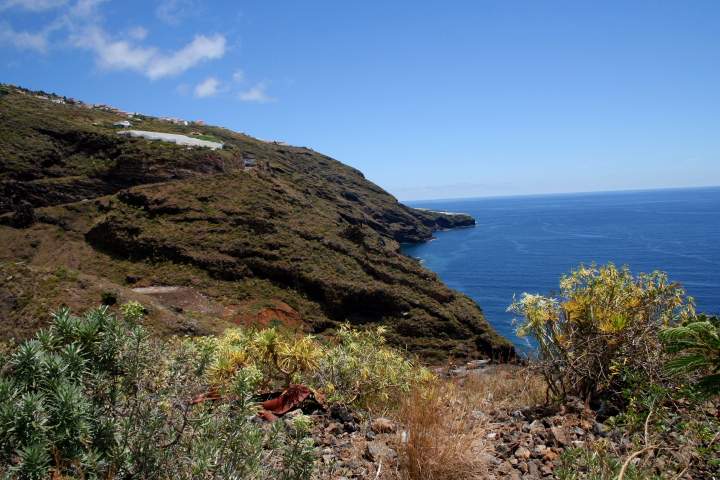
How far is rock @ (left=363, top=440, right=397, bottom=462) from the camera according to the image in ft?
10.3

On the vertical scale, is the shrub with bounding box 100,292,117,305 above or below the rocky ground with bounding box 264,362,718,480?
below

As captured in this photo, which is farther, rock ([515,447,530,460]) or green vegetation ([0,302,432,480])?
rock ([515,447,530,460])

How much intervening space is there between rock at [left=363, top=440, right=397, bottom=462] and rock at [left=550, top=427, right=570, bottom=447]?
1.27 m

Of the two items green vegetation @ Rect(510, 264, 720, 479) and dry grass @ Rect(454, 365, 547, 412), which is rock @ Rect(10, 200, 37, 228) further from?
green vegetation @ Rect(510, 264, 720, 479)

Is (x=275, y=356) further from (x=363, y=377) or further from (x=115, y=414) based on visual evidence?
(x=115, y=414)

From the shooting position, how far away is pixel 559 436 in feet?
11.2

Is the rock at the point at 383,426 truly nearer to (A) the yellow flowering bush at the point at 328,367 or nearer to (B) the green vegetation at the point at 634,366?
(A) the yellow flowering bush at the point at 328,367

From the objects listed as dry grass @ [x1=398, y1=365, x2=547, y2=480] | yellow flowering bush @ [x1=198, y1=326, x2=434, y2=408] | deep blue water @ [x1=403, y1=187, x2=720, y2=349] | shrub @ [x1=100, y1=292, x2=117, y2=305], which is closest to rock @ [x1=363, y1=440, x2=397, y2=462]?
dry grass @ [x1=398, y1=365, x2=547, y2=480]

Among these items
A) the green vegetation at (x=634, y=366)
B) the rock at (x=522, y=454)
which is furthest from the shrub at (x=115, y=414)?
the rock at (x=522, y=454)

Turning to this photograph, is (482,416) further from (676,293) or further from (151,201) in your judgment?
(151,201)

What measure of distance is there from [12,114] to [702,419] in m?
59.0

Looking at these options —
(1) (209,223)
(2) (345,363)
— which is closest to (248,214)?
(1) (209,223)

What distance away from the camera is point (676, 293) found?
170 inches

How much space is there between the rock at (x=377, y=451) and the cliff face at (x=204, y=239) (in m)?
20.2
